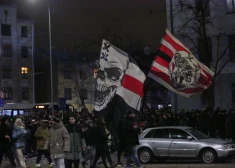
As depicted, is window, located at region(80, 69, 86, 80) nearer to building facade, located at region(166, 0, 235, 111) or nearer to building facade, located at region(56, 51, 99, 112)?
building facade, located at region(56, 51, 99, 112)

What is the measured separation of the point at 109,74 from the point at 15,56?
51.5m

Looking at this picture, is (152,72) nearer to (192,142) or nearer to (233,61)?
(192,142)

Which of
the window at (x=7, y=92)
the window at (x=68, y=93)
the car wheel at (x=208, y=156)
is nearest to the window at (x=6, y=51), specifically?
the window at (x=7, y=92)

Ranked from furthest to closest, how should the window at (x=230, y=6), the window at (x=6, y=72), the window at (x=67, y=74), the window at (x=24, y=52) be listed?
the window at (x=67, y=74)
the window at (x=24, y=52)
the window at (x=6, y=72)
the window at (x=230, y=6)

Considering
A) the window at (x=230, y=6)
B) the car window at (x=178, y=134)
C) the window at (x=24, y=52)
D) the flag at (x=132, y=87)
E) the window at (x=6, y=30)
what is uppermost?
the window at (x=6, y=30)

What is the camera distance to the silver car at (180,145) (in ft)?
56.9

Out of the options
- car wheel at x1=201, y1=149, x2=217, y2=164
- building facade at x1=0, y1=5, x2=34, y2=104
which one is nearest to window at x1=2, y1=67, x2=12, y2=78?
building facade at x1=0, y1=5, x2=34, y2=104

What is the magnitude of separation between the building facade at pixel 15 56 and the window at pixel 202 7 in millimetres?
37666

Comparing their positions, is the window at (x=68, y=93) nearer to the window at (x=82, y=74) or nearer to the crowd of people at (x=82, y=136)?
the window at (x=82, y=74)

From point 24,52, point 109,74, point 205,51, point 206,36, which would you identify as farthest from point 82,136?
point 24,52

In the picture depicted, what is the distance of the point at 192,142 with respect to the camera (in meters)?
17.6

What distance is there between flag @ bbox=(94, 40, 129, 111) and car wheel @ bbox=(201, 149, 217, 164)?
4.03 m

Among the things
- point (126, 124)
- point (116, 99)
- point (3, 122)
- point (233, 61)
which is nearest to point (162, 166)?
point (126, 124)

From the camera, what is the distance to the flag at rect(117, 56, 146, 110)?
1730 cm
